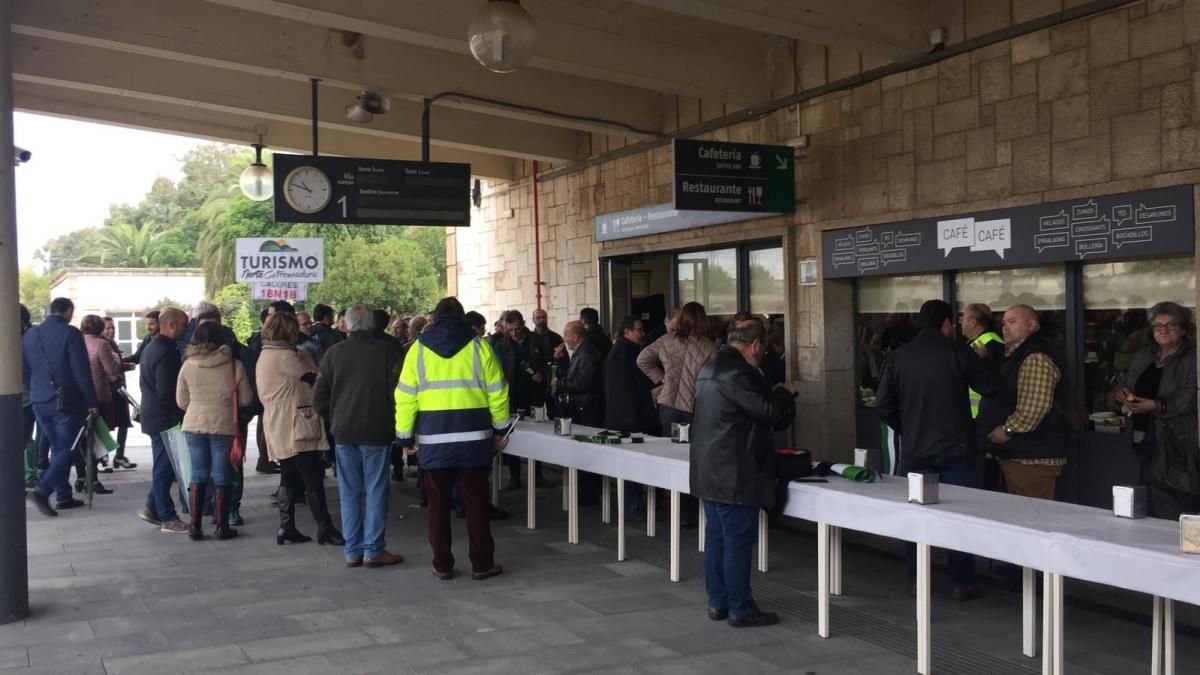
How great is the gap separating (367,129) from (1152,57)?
8.18 m

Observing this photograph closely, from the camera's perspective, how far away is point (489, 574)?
647 centimetres

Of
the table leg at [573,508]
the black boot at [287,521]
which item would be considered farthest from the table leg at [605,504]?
the black boot at [287,521]

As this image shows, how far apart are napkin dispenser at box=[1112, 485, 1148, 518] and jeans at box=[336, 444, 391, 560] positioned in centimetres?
428

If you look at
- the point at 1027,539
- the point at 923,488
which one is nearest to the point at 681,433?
the point at 923,488

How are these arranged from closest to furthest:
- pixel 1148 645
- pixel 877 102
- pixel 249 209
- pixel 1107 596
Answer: pixel 1148 645 → pixel 1107 596 → pixel 877 102 → pixel 249 209

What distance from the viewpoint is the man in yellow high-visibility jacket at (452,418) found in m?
6.29

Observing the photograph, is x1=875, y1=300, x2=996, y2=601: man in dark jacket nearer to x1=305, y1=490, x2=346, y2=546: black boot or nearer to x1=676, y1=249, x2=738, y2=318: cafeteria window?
x1=305, y1=490, x2=346, y2=546: black boot

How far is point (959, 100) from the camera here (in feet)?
25.3

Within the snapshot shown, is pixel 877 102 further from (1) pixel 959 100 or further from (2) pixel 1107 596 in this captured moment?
(2) pixel 1107 596

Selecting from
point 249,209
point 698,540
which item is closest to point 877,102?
point 698,540

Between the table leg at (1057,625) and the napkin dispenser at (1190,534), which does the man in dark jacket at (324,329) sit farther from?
the napkin dispenser at (1190,534)

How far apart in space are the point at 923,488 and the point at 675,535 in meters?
1.92

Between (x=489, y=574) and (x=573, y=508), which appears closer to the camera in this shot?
(x=489, y=574)

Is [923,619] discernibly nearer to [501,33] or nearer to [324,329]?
[501,33]
